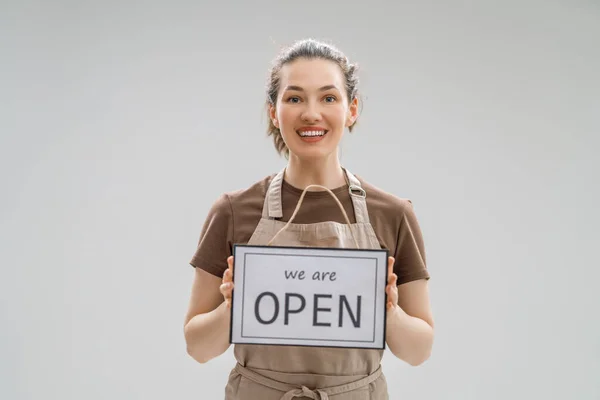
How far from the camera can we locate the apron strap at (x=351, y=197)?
155 centimetres

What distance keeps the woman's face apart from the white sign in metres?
0.27

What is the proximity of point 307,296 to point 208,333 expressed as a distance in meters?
0.24

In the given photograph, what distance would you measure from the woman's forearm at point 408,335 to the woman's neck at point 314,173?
31 centimetres

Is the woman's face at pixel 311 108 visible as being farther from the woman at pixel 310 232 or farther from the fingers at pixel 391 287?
the fingers at pixel 391 287

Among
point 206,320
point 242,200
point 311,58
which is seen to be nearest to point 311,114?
point 311,58

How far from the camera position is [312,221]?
5.08 feet

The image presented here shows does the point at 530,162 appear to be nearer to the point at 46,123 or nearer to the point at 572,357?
the point at 572,357

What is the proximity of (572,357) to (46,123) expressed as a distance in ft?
7.83

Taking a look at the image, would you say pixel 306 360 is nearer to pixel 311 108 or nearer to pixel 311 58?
pixel 311 108

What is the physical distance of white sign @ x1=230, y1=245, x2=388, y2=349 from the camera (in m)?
1.35

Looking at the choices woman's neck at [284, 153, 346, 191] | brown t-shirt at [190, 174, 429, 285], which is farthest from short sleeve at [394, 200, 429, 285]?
woman's neck at [284, 153, 346, 191]

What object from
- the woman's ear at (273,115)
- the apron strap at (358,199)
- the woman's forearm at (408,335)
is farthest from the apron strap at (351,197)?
the woman's forearm at (408,335)

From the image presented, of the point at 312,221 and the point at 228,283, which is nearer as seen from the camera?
the point at 228,283

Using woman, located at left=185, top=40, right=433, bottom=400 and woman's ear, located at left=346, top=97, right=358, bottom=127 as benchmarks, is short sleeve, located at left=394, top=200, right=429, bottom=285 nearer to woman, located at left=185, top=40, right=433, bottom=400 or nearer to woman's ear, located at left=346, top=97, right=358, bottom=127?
woman, located at left=185, top=40, right=433, bottom=400
